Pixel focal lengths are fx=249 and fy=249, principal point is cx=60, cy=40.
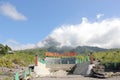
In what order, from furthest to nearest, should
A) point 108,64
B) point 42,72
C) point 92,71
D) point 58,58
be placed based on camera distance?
point 58,58
point 42,72
point 108,64
point 92,71

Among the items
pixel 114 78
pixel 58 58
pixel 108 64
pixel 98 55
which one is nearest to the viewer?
pixel 114 78

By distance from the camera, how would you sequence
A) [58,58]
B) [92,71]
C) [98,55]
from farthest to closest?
[58,58] < [98,55] < [92,71]

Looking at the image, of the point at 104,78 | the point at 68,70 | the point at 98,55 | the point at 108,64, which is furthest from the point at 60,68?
the point at 104,78

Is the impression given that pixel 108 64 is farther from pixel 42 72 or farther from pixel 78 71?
pixel 42 72

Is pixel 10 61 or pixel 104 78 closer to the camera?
pixel 104 78

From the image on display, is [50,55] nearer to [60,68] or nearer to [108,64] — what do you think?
[60,68]

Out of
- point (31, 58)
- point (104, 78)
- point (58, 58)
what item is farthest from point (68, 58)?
point (104, 78)

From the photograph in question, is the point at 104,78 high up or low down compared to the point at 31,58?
down

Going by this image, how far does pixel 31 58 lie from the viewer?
51844mm

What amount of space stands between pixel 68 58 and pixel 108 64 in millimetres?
14111

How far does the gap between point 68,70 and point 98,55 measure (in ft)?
22.1

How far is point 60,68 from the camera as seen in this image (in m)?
43.4

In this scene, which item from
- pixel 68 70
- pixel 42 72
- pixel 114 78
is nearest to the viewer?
pixel 114 78

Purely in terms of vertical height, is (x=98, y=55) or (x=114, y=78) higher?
(x=98, y=55)
